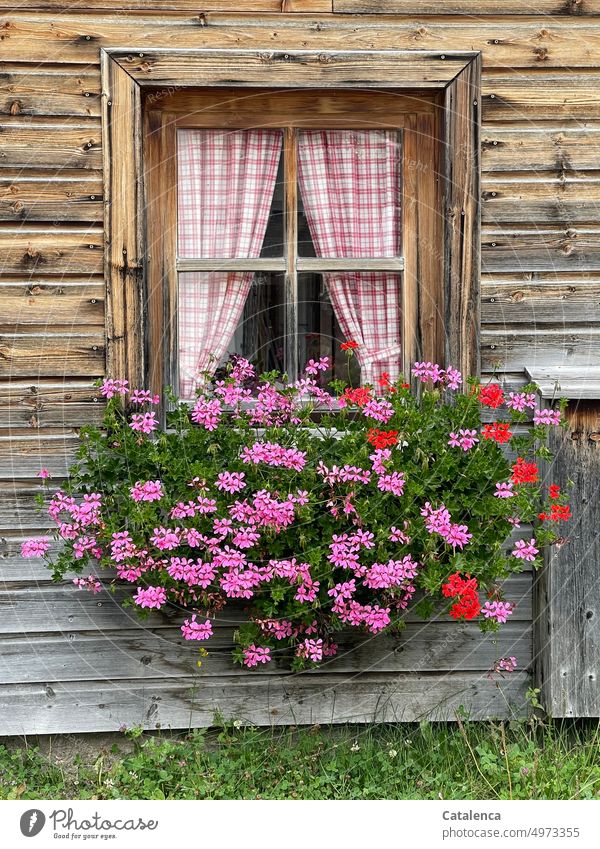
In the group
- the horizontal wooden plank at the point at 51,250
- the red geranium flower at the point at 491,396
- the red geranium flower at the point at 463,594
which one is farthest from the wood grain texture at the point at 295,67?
the red geranium flower at the point at 463,594

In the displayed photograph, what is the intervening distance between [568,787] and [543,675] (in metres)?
0.45

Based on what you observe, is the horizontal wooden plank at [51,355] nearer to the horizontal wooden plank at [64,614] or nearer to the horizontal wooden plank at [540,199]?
the horizontal wooden plank at [64,614]

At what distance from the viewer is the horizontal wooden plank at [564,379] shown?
141 inches

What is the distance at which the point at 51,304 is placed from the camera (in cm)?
360

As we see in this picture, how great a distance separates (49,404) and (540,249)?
199 cm

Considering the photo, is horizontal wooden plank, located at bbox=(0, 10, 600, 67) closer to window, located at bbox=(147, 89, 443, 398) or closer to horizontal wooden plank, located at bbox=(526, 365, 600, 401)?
window, located at bbox=(147, 89, 443, 398)

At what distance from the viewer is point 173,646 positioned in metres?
3.68

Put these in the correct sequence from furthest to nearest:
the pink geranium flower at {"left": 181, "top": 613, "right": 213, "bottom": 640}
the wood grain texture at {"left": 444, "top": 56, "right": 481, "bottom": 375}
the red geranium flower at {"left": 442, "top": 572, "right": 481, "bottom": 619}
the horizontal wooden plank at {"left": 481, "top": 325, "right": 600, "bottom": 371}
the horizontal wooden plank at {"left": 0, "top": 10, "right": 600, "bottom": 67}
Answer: the horizontal wooden plank at {"left": 481, "top": 325, "right": 600, "bottom": 371}
the wood grain texture at {"left": 444, "top": 56, "right": 481, "bottom": 375}
the horizontal wooden plank at {"left": 0, "top": 10, "right": 600, "bottom": 67}
the pink geranium flower at {"left": 181, "top": 613, "right": 213, "bottom": 640}
the red geranium flower at {"left": 442, "top": 572, "right": 481, "bottom": 619}

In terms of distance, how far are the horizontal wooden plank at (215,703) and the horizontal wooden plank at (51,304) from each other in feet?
4.57

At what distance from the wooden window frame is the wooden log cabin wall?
0.06 m

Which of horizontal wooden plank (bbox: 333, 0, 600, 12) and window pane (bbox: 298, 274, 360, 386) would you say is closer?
horizontal wooden plank (bbox: 333, 0, 600, 12)

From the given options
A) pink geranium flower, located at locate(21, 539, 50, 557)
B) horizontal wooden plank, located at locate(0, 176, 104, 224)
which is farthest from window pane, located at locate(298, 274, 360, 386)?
pink geranium flower, located at locate(21, 539, 50, 557)

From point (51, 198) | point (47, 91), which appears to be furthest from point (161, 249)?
point (47, 91)

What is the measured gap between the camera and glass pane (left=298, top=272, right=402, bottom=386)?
12.6 feet
